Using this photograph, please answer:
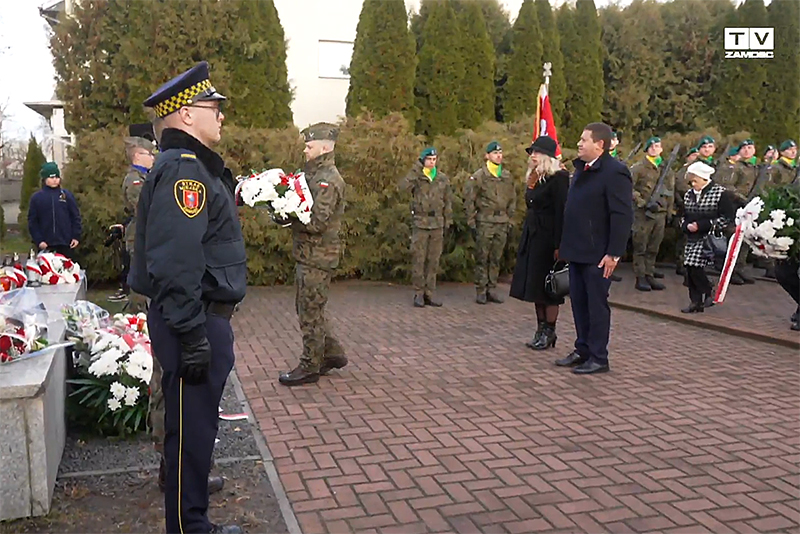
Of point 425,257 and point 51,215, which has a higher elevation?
point 51,215

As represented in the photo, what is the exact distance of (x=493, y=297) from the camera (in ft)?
32.6

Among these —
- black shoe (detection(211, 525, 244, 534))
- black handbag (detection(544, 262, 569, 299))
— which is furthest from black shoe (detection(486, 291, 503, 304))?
black shoe (detection(211, 525, 244, 534))

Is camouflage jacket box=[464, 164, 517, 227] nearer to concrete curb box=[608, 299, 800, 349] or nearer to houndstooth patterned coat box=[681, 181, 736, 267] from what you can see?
concrete curb box=[608, 299, 800, 349]

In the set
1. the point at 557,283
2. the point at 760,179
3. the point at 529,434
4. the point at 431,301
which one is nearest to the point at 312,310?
the point at 529,434

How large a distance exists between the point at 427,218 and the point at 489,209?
0.85 metres

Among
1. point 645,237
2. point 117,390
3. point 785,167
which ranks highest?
point 785,167

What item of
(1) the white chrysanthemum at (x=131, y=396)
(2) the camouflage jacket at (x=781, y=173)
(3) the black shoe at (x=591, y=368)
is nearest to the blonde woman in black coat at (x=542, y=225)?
(3) the black shoe at (x=591, y=368)

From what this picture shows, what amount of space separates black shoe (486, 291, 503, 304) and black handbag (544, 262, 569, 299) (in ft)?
9.91

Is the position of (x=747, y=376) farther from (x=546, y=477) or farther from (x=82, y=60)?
(x=82, y=60)

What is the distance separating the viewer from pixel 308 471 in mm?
4141

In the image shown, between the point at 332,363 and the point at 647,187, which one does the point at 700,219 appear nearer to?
the point at 647,187

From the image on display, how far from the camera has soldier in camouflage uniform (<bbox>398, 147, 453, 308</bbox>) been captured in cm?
966

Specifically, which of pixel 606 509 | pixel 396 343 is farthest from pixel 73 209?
pixel 606 509

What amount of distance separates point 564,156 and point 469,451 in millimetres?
9707
